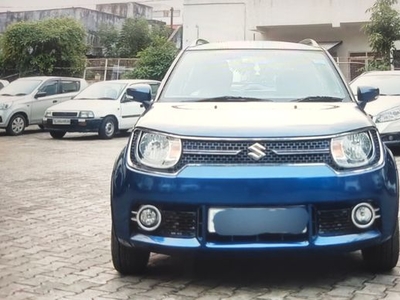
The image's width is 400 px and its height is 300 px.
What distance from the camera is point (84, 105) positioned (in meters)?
15.2

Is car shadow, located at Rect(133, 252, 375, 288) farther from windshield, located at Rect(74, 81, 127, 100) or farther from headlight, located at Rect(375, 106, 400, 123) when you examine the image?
windshield, located at Rect(74, 81, 127, 100)

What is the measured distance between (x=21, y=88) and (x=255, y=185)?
1448 centimetres

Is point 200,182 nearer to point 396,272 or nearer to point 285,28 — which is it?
point 396,272

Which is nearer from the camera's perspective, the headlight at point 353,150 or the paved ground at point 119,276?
the headlight at point 353,150

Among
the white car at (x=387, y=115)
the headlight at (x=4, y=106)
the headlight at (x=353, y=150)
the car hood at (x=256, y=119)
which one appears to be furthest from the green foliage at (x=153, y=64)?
the headlight at (x=353, y=150)

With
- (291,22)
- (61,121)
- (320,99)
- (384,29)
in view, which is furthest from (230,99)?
(291,22)

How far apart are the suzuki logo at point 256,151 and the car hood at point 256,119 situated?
0.07 meters

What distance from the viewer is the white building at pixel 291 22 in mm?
26000

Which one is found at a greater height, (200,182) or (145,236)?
(200,182)

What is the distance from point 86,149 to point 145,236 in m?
9.41

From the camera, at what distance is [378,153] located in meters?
3.85

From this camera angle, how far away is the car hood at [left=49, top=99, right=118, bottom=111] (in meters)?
15.1

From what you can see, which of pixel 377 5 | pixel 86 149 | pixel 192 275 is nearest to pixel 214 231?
pixel 192 275

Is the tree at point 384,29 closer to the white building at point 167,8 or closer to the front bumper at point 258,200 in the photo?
the front bumper at point 258,200
